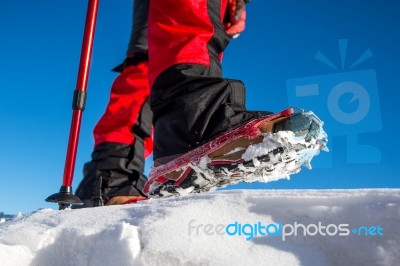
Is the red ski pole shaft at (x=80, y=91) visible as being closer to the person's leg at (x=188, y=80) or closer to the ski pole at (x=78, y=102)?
the ski pole at (x=78, y=102)

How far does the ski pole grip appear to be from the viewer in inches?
93.8

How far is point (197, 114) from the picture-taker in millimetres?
1543

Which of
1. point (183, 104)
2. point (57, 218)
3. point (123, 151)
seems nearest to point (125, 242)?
point (57, 218)

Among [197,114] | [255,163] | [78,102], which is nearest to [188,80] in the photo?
[197,114]

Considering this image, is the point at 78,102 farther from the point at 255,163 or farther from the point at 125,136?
the point at 255,163

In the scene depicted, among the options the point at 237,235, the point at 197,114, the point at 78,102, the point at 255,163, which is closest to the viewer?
the point at 237,235

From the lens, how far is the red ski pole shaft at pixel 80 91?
2225 millimetres

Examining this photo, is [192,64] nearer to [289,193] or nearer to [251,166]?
[251,166]

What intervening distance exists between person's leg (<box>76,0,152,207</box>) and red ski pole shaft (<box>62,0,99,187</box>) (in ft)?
0.59

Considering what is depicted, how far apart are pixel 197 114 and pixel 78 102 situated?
1125 mm

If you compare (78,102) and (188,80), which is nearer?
(188,80)

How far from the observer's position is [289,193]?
0.89 meters

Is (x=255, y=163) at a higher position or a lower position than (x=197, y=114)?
lower

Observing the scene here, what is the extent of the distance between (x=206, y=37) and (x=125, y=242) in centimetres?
111
